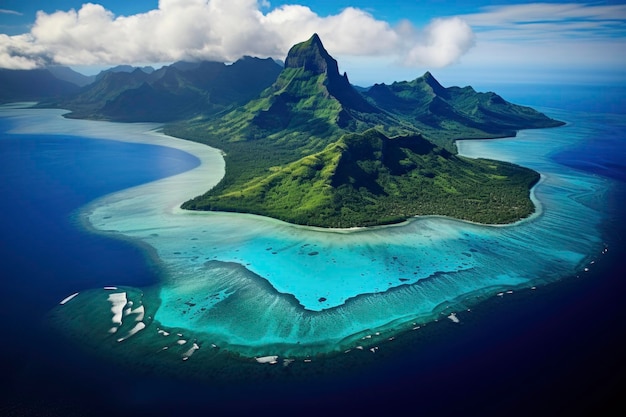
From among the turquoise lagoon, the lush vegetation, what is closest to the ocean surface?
the turquoise lagoon

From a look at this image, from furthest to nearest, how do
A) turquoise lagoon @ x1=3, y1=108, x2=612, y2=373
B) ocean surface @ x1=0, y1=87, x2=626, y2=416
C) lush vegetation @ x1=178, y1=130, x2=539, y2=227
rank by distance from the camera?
1. lush vegetation @ x1=178, y1=130, x2=539, y2=227
2. turquoise lagoon @ x1=3, y1=108, x2=612, y2=373
3. ocean surface @ x1=0, y1=87, x2=626, y2=416

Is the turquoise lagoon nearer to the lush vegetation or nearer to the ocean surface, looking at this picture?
the ocean surface

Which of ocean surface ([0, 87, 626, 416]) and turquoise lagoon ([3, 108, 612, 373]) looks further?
turquoise lagoon ([3, 108, 612, 373])

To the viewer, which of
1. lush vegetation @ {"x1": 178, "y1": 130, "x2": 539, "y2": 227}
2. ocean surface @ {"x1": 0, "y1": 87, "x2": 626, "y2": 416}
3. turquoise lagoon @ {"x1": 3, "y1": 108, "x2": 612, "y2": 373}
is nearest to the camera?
ocean surface @ {"x1": 0, "y1": 87, "x2": 626, "y2": 416}

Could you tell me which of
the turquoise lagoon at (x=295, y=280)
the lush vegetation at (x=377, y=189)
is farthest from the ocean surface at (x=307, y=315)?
the lush vegetation at (x=377, y=189)

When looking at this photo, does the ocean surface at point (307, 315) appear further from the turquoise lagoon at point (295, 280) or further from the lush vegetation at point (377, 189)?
the lush vegetation at point (377, 189)

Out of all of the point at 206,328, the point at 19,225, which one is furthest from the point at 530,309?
the point at 19,225

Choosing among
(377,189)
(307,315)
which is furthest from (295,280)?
(377,189)
